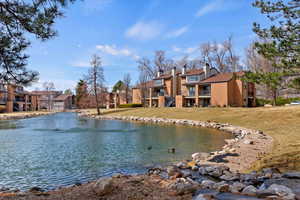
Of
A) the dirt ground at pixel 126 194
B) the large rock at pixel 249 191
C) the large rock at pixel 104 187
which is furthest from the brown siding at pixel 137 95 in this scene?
the large rock at pixel 249 191

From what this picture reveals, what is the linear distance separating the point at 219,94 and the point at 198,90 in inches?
167

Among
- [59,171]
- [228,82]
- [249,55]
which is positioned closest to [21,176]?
[59,171]

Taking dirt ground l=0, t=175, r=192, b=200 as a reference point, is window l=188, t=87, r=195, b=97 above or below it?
above

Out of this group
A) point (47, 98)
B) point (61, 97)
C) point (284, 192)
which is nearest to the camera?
point (284, 192)

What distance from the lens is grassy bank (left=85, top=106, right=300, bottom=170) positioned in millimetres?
7662

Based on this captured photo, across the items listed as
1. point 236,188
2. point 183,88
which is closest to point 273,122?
point 236,188

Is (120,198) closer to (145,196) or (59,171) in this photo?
(145,196)

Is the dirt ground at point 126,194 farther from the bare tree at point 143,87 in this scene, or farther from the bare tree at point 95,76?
the bare tree at point 143,87

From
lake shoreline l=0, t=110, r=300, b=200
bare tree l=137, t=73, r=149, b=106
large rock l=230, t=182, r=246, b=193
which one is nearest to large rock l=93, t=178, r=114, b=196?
lake shoreline l=0, t=110, r=300, b=200

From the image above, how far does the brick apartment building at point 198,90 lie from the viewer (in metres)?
33.5

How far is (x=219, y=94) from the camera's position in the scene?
33.7m

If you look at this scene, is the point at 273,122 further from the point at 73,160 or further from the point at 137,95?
the point at 137,95

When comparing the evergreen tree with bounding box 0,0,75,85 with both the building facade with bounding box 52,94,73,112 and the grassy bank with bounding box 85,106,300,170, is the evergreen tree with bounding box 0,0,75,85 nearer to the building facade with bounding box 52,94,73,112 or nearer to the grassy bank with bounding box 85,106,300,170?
the grassy bank with bounding box 85,106,300,170

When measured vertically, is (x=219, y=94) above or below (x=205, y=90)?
below
